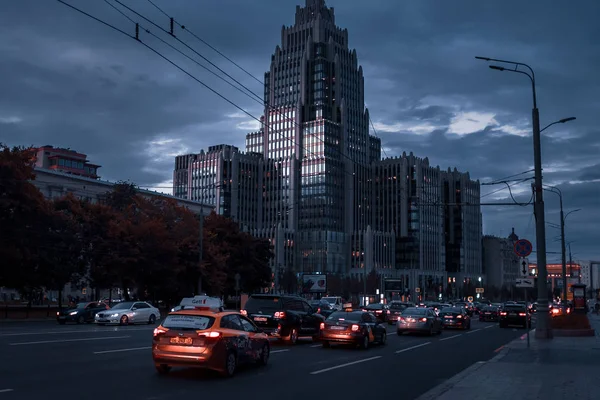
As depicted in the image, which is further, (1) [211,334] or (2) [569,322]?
(2) [569,322]

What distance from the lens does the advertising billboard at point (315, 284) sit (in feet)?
238

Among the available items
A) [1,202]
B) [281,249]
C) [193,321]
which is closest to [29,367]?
[193,321]

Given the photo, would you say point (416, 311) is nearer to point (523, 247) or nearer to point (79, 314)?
point (523, 247)

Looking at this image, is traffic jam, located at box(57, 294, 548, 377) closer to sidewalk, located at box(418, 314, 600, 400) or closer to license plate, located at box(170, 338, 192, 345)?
license plate, located at box(170, 338, 192, 345)

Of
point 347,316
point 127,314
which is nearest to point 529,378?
point 347,316

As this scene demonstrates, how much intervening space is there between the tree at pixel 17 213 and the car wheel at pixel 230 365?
34.2m

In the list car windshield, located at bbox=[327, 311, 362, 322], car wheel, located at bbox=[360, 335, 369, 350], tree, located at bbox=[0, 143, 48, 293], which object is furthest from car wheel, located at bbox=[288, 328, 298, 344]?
tree, located at bbox=[0, 143, 48, 293]

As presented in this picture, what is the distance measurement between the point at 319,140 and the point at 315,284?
106 meters

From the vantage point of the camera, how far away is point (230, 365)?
15.2 metres

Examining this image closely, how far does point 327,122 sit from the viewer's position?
175000 millimetres

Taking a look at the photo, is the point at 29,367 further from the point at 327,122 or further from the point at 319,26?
the point at 319,26

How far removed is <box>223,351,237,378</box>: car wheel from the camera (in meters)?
Result: 15.0

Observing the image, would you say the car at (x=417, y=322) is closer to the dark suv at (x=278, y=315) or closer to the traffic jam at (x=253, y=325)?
the traffic jam at (x=253, y=325)

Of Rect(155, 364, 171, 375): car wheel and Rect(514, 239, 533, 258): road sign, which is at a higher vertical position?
Rect(514, 239, 533, 258): road sign
